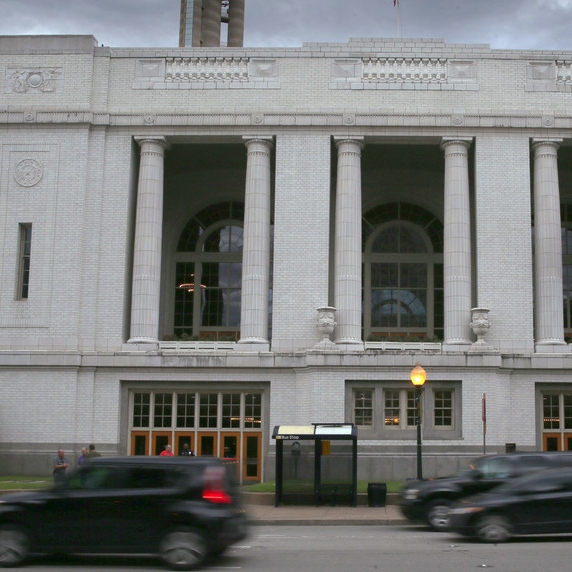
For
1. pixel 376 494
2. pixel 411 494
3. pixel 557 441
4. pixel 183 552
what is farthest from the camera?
pixel 557 441

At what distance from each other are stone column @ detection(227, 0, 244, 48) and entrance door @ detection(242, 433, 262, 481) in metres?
91.3

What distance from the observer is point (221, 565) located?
17.1 metres

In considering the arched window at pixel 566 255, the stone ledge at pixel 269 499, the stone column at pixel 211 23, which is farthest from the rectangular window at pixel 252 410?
the stone column at pixel 211 23

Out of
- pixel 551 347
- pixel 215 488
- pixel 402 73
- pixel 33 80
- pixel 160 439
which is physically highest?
pixel 402 73

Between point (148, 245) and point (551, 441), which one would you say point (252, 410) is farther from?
point (551, 441)

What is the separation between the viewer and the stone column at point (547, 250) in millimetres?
39031

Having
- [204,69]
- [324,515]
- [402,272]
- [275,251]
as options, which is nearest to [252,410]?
[275,251]

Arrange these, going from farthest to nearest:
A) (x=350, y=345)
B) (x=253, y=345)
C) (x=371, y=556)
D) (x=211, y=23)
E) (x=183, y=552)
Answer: (x=211, y=23) < (x=253, y=345) < (x=350, y=345) < (x=371, y=556) < (x=183, y=552)

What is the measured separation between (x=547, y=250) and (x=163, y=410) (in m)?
17.7

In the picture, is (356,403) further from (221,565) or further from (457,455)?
(221,565)

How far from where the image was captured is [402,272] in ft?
155

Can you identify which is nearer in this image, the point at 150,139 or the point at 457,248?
the point at 457,248

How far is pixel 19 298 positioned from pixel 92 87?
9749mm

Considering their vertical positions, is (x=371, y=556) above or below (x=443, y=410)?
below
